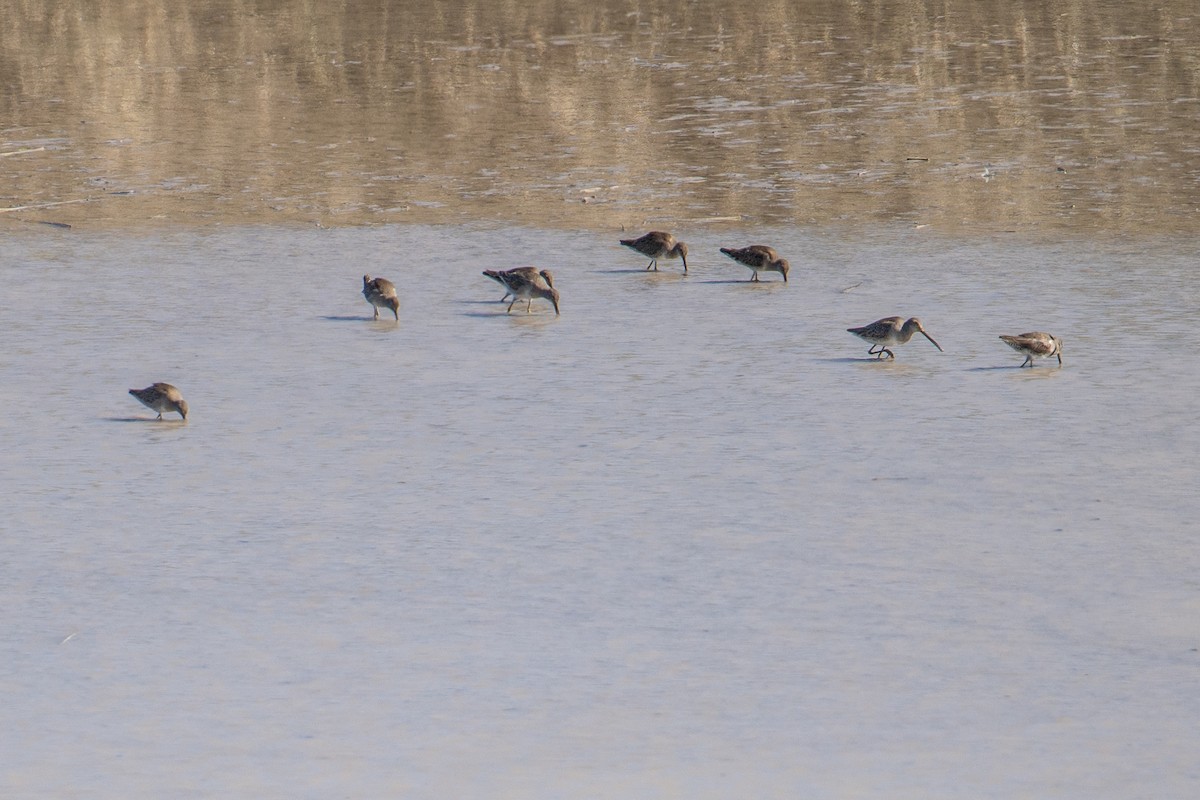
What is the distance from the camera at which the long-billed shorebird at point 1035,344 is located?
1098 cm

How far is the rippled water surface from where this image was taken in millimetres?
6121

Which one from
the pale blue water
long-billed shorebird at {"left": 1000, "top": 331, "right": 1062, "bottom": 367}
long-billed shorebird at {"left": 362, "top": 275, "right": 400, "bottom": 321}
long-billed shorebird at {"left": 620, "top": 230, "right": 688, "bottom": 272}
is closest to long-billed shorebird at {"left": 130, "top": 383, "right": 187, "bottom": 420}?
the pale blue water

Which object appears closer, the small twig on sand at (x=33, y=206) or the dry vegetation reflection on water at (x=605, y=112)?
the small twig on sand at (x=33, y=206)

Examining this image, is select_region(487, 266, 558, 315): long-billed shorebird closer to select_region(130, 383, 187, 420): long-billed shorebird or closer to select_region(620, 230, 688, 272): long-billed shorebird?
select_region(620, 230, 688, 272): long-billed shorebird

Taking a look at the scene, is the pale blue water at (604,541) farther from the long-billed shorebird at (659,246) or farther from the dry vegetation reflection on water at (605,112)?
the dry vegetation reflection on water at (605,112)

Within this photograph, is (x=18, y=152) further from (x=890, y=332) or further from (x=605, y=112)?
(x=890, y=332)

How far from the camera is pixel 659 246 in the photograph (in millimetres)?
14555

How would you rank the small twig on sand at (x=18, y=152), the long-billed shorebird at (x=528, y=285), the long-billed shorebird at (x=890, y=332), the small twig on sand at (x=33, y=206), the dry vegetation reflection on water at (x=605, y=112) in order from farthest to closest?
1. the small twig on sand at (x=18, y=152)
2. the dry vegetation reflection on water at (x=605, y=112)
3. the small twig on sand at (x=33, y=206)
4. the long-billed shorebird at (x=528, y=285)
5. the long-billed shorebird at (x=890, y=332)

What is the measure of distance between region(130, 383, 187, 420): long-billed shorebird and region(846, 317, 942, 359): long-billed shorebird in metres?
4.26

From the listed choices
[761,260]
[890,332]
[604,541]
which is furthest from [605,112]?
[604,541]

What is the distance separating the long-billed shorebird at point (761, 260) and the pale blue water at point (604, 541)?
18 cm

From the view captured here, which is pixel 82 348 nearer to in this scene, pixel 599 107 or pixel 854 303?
pixel 854 303

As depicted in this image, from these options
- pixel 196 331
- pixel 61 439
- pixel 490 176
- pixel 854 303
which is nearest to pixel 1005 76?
pixel 490 176

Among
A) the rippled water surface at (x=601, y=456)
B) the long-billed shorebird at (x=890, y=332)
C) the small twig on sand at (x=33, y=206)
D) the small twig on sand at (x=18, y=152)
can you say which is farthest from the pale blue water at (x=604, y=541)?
the small twig on sand at (x=18, y=152)
